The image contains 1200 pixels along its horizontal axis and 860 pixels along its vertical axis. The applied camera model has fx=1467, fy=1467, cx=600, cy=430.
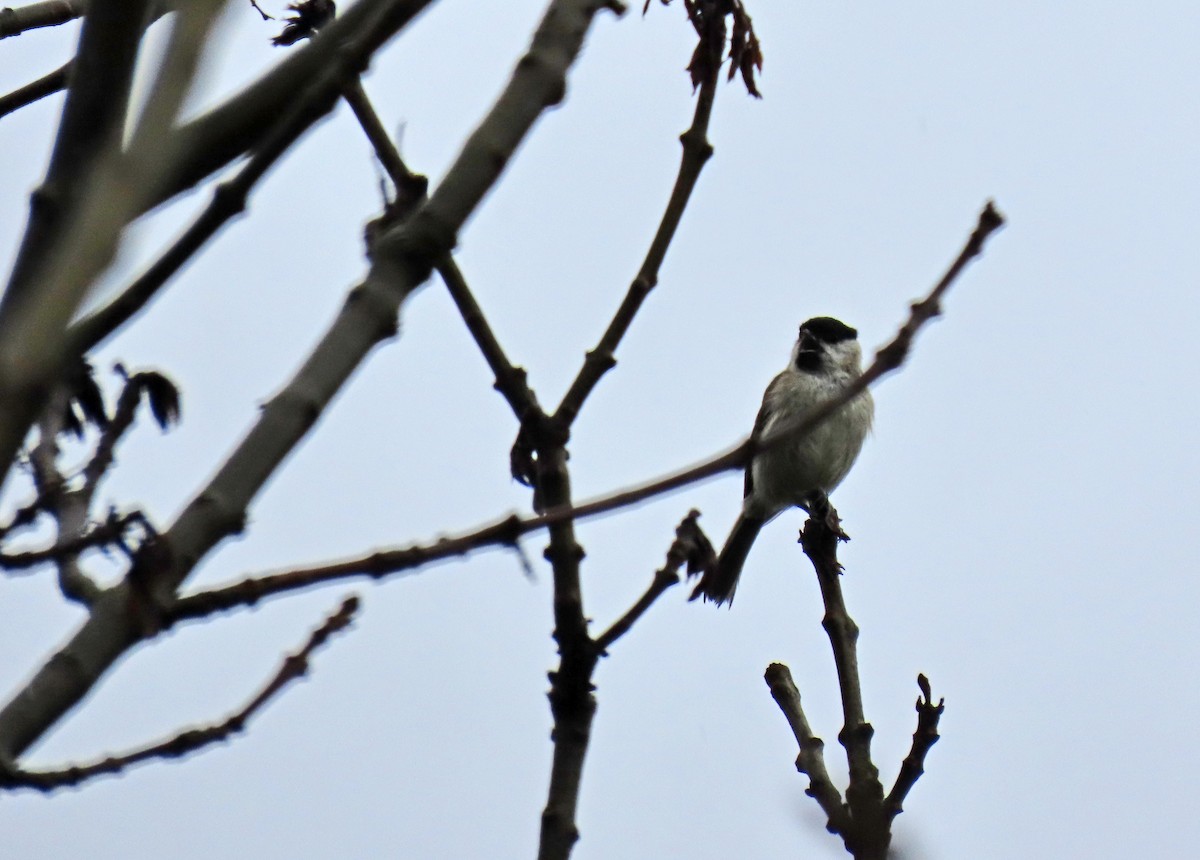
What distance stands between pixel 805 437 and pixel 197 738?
6.48 metres

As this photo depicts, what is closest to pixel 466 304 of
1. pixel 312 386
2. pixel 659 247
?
pixel 659 247

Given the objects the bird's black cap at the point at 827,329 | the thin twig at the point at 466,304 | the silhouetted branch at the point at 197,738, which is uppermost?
the bird's black cap at the point at 827,329

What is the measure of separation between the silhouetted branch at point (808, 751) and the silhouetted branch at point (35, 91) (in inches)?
71.3

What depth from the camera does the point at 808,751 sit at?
2.87 meters

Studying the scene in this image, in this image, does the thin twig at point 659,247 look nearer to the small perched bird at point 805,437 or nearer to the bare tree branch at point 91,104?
the bare tree branch at point 91,104

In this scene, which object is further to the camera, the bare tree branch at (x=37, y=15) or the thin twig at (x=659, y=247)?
the bare tree branch at (x=37, y=15)

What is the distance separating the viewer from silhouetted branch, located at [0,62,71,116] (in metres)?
2.62

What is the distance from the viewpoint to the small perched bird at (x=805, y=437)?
323 inches

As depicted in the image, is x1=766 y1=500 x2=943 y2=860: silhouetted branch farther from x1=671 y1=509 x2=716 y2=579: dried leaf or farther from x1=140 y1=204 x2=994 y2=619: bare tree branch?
x1=140 y1=204 x2=994 y2=619: bare tree branch

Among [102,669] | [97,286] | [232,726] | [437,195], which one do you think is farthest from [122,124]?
[232,726]

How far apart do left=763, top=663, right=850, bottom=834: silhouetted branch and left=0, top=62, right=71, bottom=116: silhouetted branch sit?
1.81 m

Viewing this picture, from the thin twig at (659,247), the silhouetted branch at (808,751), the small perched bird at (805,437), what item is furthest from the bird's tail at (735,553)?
the thin twig at (659,247)

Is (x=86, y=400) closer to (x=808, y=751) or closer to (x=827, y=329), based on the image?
(x=808, y=751)

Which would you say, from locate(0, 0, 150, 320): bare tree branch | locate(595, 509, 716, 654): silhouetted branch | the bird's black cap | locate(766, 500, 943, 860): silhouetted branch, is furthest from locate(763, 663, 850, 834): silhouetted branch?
the bird's black cap
